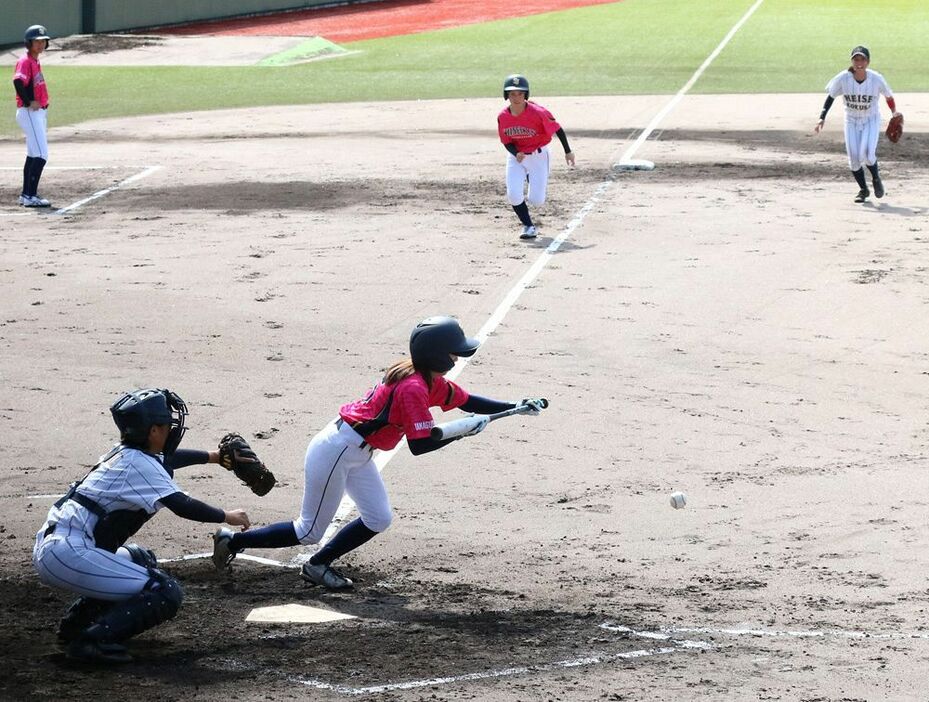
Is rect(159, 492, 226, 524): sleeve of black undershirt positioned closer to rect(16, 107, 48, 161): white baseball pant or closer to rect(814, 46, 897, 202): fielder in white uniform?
rect(16, 107, 48, 161): white baseball pant

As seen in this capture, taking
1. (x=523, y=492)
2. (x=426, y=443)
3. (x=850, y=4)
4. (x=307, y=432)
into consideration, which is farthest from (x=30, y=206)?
(x=850, y=4)

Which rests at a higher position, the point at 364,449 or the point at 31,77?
the point at 31,77

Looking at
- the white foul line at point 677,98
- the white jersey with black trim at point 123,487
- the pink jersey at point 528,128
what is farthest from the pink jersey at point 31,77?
the white jersey with black trim at point 123,487

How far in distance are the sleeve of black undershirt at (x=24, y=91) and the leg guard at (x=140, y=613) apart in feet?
43.9

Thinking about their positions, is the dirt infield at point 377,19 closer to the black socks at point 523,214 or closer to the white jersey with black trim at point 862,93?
the white jersey with black trim at point 862,93

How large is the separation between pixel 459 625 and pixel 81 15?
3777cm

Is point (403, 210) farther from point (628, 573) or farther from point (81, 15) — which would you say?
point (81, 15)

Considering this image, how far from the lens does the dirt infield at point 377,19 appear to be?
1742 inches

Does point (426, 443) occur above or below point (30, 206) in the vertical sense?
above

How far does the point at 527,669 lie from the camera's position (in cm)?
638

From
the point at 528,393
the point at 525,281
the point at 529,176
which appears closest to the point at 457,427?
the point at 528,393

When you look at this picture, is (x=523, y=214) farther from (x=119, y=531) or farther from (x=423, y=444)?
(x=119, y=531)

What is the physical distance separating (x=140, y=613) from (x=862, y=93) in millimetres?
14328

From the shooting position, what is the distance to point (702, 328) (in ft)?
42.2
